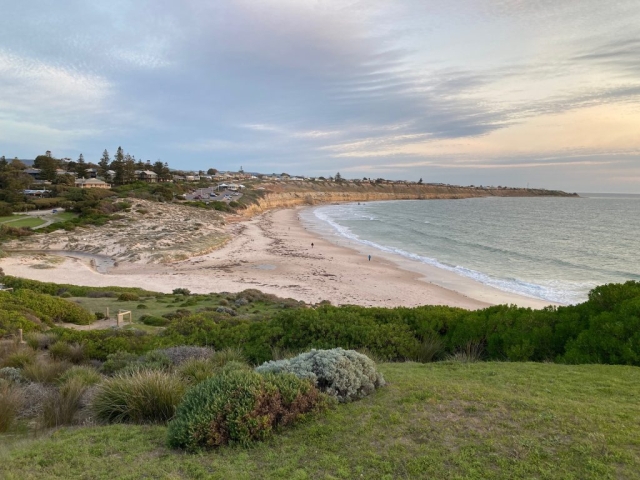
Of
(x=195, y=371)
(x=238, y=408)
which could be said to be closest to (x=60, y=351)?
(x=195, y=371)

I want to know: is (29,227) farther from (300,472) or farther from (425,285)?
(300,472)

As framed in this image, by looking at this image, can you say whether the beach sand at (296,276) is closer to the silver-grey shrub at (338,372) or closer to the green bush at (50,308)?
the green bush at (50,308)

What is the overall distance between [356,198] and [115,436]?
499ft

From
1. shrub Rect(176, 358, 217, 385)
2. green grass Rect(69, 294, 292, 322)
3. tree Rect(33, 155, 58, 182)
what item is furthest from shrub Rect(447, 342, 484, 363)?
tree Rect(33, 155, 58, 182)

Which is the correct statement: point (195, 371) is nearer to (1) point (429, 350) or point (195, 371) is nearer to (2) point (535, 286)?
(1) point (429, 350)

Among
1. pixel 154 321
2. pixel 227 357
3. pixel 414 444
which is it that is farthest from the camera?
pixel 154 321

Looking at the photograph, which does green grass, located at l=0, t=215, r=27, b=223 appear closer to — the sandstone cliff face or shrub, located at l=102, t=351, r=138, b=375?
the sandstone cliff face

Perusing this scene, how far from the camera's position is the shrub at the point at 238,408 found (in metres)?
4.17

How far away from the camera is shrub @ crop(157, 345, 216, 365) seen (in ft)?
25.0

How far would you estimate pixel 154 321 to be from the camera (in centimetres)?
1379

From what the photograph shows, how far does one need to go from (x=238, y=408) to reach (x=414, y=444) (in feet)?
5.74

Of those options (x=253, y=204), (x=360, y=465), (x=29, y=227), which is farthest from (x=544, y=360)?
(x=253, y=204)

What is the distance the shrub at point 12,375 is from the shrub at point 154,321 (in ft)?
20.9

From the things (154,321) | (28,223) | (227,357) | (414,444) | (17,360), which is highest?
(414,444)
